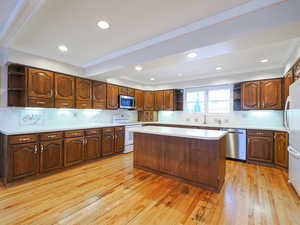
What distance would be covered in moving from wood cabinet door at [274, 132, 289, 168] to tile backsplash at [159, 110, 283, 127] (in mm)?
761

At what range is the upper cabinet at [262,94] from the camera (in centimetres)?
372

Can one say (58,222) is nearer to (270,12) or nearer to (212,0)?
(212,0)

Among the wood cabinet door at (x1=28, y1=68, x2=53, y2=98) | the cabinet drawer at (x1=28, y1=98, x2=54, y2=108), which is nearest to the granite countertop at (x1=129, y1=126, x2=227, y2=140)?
the cabinet drawer at (x1=28, y1=98, x2=54, y2=108)

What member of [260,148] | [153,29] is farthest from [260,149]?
[153,29]

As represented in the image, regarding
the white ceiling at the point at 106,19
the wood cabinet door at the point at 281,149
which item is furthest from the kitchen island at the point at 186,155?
the white ceiling at the point at 106,19

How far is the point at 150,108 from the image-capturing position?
601 cm

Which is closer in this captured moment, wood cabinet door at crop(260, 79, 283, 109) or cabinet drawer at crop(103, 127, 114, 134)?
wood cabinet door at crop(260, 79, 283, 109)

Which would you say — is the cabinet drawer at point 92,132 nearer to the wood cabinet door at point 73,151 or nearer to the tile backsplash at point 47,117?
the wood cabinet door at point 73,151

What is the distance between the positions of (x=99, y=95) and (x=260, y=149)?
4.60 meters

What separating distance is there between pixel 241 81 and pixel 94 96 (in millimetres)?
4320

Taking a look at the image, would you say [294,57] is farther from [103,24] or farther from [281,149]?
[103,24]

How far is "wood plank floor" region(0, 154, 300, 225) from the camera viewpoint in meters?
1.77

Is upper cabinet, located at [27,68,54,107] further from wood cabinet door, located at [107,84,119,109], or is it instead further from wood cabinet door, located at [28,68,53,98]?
wood cabinet door, located at [107,84,119,109]

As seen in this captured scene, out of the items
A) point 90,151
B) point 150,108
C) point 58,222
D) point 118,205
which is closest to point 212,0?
point 118,205
